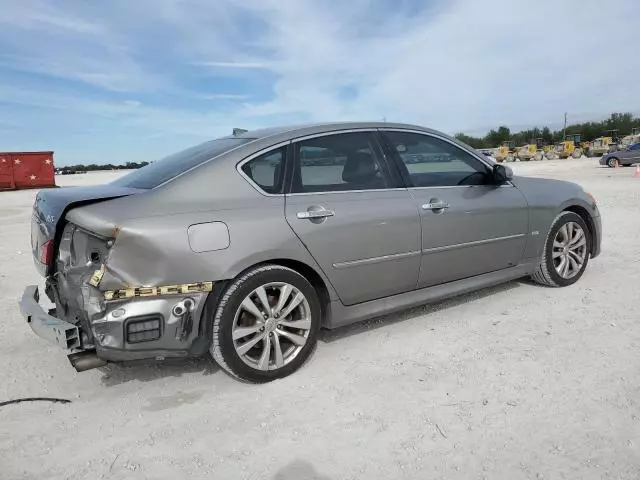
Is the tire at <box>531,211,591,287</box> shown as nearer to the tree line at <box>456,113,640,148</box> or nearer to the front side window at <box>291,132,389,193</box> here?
the front side window at <box>291,132,389,193</box>

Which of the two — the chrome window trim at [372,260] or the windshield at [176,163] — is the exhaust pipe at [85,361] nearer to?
the windshield at [176,163]

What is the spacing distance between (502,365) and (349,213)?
1.38 metres

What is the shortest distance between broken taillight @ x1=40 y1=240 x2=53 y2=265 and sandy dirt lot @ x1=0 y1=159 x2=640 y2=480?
2.49ft

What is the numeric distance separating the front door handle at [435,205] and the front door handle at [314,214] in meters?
0.83

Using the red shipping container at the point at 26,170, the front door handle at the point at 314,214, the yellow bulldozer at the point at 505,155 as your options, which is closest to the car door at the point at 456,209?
the front door handle at the point at 314,214

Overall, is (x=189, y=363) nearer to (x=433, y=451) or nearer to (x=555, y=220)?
(x=433, y=451)

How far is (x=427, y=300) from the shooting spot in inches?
152

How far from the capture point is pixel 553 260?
4.74m

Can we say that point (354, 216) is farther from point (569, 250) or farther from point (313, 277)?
point (569, 250)

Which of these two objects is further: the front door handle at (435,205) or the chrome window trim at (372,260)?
the front door handle at (435,205)

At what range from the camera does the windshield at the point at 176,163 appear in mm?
3199

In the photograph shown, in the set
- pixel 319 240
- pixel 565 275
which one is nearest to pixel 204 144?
pixel 319 240

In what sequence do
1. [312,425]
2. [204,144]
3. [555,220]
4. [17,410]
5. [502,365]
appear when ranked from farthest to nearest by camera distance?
[555,220] → [204,144] → [502,365] → [17,410] → [312,425]

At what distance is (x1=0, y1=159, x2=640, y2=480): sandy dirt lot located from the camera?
7.66ft
